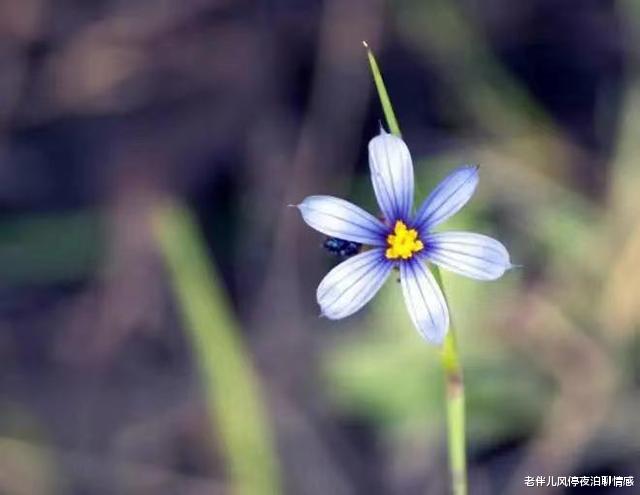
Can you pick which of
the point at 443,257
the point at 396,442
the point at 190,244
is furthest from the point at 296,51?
the point at 443,257

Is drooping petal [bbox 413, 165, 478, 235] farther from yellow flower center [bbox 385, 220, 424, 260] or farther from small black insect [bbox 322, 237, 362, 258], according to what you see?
small black insect [bbox 322, 237, 362, 258]

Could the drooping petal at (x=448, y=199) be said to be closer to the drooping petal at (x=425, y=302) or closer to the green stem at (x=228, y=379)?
the drooping petal at (x=425, y=302)

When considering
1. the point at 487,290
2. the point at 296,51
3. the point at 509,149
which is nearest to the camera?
the point at 487,290

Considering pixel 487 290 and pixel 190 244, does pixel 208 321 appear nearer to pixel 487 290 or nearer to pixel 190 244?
pixel 190 244

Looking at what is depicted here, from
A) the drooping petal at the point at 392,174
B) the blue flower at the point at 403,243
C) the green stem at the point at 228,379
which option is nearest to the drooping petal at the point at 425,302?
the blue flower at the point at 403,243

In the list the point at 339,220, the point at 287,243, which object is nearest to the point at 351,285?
the point at 339,220

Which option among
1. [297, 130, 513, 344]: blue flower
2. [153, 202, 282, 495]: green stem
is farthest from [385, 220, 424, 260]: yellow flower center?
[153, 202, 282, 495]: green stem

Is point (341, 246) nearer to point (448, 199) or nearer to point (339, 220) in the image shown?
point (339, 220)
